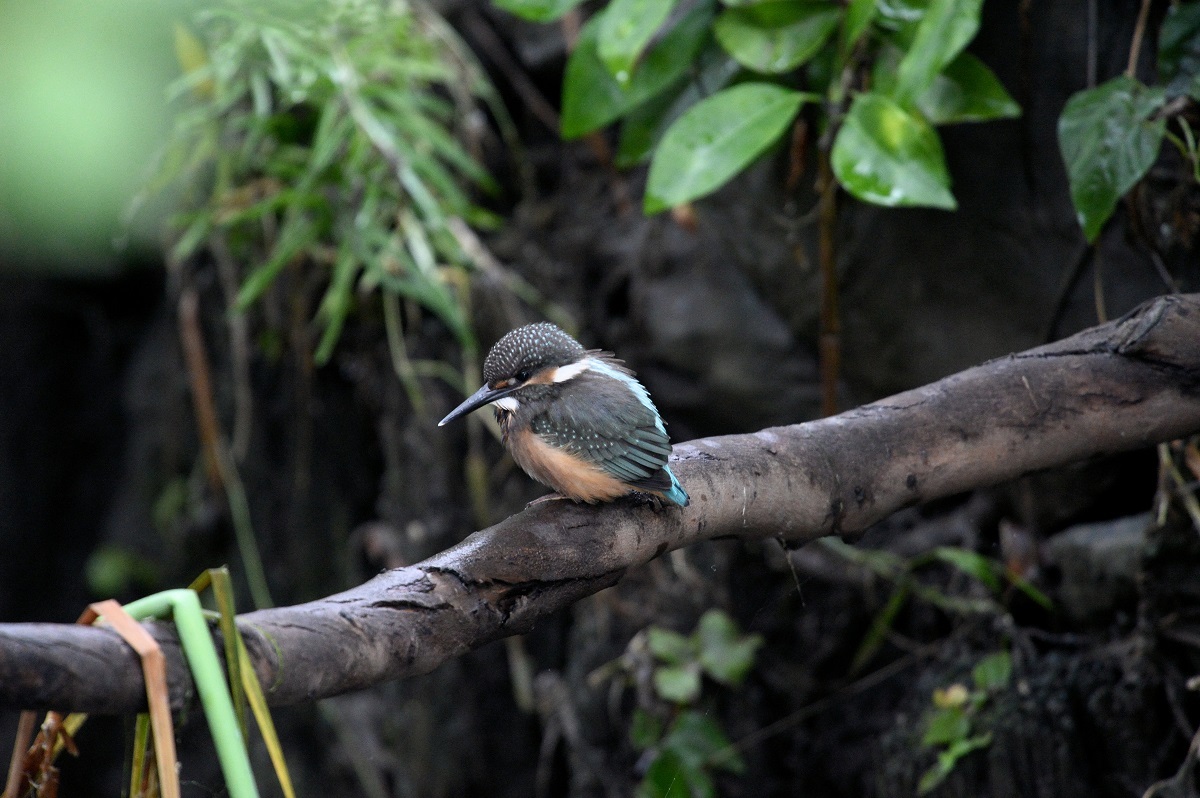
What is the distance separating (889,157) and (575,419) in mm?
1011

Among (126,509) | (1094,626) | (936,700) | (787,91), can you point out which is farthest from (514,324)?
(126,509)

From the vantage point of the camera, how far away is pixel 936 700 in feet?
8.49

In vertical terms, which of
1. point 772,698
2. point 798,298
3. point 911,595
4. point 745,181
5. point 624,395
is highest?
point 624,395

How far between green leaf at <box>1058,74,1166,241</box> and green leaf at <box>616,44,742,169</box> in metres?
0.93

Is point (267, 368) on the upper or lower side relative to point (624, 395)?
lower

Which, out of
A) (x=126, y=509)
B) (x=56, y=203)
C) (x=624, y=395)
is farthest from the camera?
(x=126, y=509)

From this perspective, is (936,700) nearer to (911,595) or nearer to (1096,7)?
(911,595)

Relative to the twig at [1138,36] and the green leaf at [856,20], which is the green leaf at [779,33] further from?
the twig at [1138,36]

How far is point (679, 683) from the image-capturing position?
2.87 meters

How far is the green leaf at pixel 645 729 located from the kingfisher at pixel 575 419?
1421 mm

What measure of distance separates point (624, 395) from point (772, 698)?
1.79 meters

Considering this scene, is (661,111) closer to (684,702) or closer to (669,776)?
(684,702)

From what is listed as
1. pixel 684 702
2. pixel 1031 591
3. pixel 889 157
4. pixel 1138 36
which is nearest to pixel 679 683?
pixel 684 702

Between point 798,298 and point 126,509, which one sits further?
point 126,509
